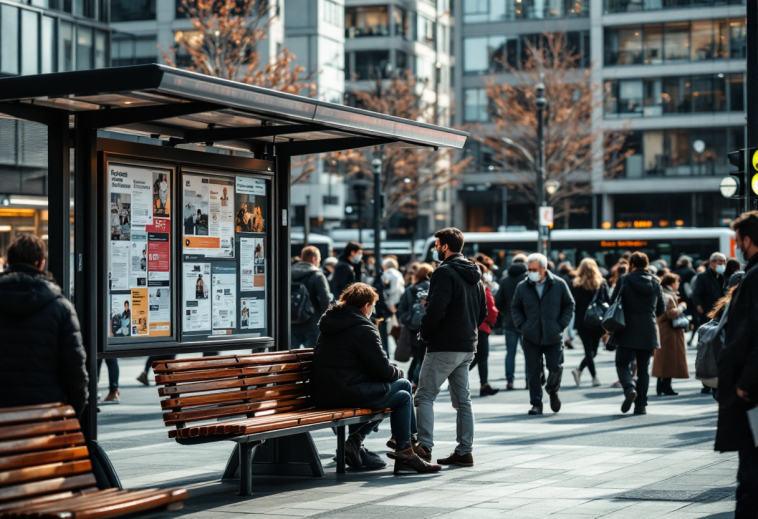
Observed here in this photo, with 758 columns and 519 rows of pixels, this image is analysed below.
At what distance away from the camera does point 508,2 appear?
68.8 meters

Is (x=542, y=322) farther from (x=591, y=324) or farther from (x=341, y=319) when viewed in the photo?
(x=341, y=319)

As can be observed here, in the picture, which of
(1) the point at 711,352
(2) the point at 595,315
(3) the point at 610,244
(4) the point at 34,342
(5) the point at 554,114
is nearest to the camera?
(4) the point at 34,342

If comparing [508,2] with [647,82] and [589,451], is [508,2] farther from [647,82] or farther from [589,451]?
[589,451]

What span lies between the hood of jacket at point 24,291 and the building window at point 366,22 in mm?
69079

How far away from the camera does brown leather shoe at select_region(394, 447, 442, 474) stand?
374 inches

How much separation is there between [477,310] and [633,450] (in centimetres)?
207

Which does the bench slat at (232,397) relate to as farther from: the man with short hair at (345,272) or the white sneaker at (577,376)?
the white sneaker at (577,376)

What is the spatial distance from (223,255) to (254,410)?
133 cm

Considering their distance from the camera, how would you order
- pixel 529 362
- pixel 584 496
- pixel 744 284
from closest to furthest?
pixel 744 284, pixel 584 496, pixel 529 362

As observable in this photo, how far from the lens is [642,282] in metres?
14.3

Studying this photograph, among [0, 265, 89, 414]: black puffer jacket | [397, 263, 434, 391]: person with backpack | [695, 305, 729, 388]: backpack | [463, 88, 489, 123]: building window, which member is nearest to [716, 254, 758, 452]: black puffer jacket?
[695, 305, 729, 388]: backpack

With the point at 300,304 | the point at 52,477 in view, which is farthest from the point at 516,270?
the point at 52,477

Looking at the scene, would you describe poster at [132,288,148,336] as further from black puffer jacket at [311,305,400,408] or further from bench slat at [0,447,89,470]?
bench slat at [0,447,89,470]

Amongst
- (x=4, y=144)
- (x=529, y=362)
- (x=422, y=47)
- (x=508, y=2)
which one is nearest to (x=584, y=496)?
(x=529, y=362)
